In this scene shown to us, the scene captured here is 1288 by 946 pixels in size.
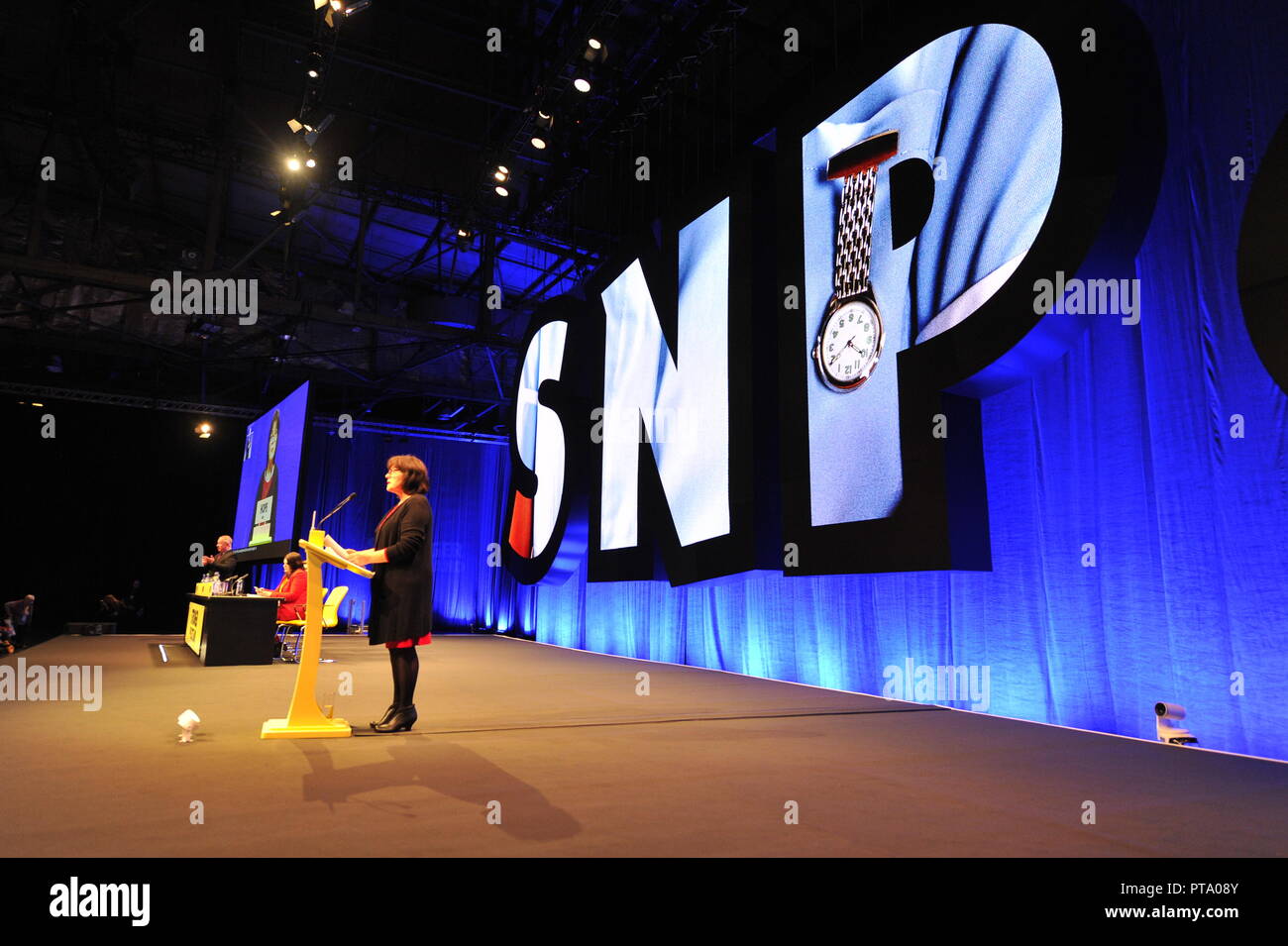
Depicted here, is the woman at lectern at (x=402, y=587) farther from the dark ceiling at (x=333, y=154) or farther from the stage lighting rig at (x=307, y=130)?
the stage lighting rig at (x=307, y=130)

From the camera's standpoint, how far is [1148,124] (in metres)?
3.98

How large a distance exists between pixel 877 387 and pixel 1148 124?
1.98 m

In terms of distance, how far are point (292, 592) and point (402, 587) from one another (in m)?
5.00

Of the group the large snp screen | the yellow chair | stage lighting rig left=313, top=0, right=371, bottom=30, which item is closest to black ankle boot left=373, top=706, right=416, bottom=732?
the yellow chair

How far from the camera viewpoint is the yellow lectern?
12.5ft

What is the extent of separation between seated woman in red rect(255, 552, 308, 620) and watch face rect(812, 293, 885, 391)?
5514 mm

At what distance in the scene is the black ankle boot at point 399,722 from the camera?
3986mm

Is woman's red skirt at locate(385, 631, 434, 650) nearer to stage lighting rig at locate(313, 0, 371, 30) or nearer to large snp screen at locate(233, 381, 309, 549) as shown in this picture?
large snp screen at locate(233, 381, 309, 549)

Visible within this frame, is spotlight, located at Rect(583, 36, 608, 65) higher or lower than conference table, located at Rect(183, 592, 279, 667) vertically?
higher

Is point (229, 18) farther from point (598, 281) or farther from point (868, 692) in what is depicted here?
point (868, 692)

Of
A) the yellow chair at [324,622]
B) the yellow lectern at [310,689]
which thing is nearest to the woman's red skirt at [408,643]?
the yellow lectern at [310,689]

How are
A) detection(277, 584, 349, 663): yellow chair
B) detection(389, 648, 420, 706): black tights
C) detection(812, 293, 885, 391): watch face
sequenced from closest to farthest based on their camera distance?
detection(389, 648, 420, 706): black tights → detection(277, 584, 349, 663): yellow chair → detection(812, 293, 885, 391): watch face

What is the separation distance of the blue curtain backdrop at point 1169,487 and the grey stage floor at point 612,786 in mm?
378
